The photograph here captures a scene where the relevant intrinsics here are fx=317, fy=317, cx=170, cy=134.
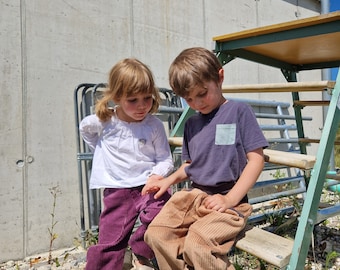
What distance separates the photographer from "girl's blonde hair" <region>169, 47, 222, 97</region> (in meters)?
1.28

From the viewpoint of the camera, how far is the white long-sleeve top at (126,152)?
159cm

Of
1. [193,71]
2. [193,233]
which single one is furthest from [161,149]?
[193,233]

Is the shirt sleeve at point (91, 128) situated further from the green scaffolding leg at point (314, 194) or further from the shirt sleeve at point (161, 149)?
the green scaffolding leg at point (314, 194)

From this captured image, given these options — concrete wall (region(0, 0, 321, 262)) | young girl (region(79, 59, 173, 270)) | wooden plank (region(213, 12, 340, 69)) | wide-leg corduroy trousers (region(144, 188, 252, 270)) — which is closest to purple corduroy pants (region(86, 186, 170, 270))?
young girl (region(79, 59, 173, 270))

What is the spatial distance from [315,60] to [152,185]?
1.67m

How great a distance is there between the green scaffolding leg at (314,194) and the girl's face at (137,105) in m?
0.79

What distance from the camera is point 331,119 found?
126 centimetres

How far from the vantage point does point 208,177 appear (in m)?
1.31

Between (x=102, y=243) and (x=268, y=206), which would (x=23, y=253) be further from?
(x=268, y=206)

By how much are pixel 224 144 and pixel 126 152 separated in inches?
21.1

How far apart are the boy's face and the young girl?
286 millimetres

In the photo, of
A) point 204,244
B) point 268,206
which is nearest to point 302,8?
point 268,206

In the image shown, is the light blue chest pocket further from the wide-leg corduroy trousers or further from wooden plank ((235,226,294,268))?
wooden plank ((235,226,294,268))

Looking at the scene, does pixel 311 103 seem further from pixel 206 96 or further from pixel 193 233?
pixel 193 233
